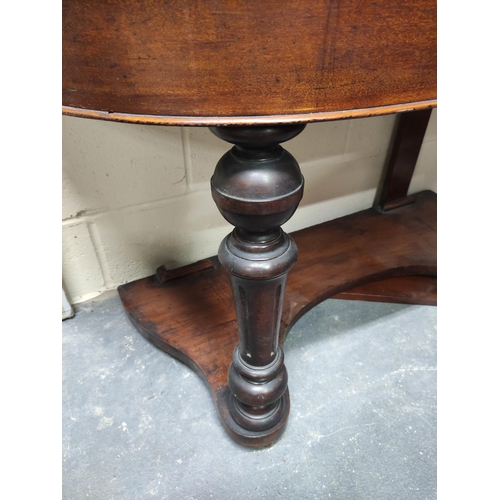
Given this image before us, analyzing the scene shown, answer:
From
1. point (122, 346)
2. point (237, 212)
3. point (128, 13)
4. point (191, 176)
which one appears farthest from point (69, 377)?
point (128, 13)

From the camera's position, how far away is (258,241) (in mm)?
473

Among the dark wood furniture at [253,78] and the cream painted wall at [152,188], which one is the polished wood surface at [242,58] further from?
the cream painted wall at [152,188]

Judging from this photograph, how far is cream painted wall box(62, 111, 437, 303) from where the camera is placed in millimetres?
814

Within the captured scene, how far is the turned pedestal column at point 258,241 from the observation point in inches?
16.3

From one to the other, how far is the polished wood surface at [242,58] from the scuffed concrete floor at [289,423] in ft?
1.88

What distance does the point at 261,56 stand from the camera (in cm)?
31

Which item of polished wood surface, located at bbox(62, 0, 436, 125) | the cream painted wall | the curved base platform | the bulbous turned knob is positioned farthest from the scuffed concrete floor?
polished wood surface, located at bbox(62, 0, 436, 125)

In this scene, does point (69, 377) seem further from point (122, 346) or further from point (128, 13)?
point (128, 13)


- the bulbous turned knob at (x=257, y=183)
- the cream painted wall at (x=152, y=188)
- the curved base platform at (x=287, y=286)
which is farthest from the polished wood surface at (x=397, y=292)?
the bulbous turned knob at (x=257, y=183)

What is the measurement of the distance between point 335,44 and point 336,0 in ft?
0.10

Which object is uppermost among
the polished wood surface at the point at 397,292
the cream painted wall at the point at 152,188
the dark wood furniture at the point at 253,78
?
the dark wood furniture at the point at 253,78

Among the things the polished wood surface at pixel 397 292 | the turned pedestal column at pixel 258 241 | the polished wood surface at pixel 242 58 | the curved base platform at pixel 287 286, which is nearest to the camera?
the polished wood surface at pixel 242 58

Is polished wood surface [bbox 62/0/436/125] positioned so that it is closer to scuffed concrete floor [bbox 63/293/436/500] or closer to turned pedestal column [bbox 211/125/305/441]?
turned pedestal column [bbox 211/125/305/441]

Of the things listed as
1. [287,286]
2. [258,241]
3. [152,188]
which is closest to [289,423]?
[287,286]
